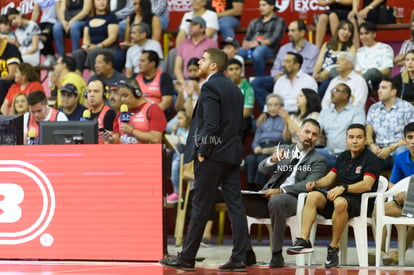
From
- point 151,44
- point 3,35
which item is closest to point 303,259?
point 151,44

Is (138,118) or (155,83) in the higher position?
(155,83)

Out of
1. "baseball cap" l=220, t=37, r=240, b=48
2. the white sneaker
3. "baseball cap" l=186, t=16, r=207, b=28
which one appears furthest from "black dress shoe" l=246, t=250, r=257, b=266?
the white sneaker

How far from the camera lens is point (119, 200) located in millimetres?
9594

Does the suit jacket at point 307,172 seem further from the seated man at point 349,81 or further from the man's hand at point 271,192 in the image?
the seated man at point 349,81

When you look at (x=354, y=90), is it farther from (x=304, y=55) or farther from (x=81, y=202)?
(x=81, y=202)

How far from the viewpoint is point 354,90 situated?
40.8 ft

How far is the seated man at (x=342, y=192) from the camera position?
9406 mm

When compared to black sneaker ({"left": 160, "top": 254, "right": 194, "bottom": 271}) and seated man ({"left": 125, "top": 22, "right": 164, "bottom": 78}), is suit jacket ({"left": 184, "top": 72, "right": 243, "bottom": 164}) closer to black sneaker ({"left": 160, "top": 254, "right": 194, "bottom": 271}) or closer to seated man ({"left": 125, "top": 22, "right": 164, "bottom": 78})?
black sneaker ({"left": 160, "top": 254, "right": 194, "bottom": 271})

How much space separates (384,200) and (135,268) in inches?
117

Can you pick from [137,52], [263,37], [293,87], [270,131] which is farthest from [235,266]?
[137,52]

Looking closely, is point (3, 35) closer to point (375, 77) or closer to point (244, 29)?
point (244, 29)

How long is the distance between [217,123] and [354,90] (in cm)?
437

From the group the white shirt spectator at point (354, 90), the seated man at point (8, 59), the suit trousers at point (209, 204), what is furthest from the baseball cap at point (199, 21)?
the suit trousers at point (209, 204)

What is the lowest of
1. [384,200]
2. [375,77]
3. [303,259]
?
[303,259]
